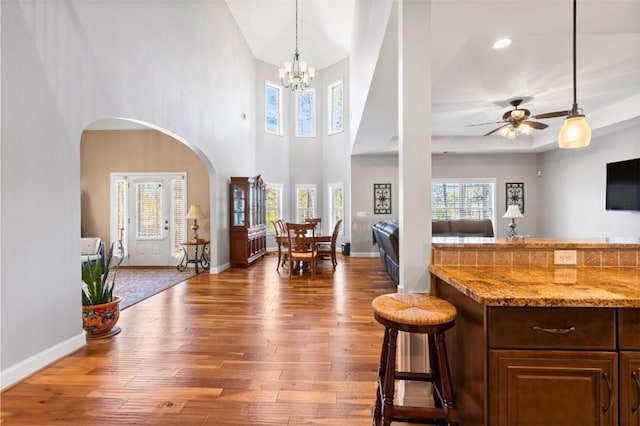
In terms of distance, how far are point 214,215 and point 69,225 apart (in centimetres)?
325

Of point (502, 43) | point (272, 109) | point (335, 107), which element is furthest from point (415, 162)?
point (272, 109)

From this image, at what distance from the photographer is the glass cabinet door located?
263 inches

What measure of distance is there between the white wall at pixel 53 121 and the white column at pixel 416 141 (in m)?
2.79

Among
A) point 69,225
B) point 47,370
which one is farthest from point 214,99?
point 47,370

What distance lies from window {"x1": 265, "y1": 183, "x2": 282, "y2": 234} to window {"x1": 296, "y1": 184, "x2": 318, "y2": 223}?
58 centimetres

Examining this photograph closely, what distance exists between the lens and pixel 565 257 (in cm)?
185

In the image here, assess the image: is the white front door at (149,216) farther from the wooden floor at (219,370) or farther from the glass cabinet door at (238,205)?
the wooden floor at (219,370)

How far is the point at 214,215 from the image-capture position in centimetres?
604

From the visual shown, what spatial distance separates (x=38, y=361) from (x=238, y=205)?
4507 mm

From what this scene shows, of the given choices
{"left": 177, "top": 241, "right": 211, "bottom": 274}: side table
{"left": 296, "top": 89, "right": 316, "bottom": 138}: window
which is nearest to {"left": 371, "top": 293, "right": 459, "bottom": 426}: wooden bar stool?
{"left": 177, "top": 241, "right": 211, "bottom": 274}: side table

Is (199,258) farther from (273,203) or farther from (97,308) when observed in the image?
(97,308)

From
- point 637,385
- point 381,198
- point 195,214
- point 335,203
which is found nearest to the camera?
point 637,385

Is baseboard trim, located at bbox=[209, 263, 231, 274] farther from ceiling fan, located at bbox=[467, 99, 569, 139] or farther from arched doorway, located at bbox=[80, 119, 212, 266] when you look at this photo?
ceiling fan, located at bbox=[467, 99, 569, 139]

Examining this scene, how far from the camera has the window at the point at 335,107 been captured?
907 centimetres
